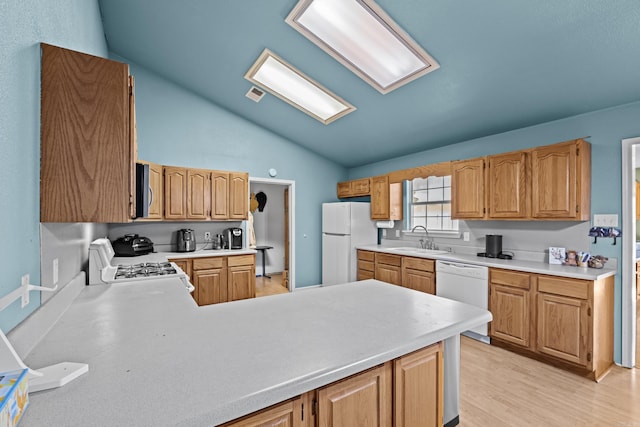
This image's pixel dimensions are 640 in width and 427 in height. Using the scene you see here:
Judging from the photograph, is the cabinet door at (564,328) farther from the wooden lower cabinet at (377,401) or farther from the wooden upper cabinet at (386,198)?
the wooden upper cabinet at (386,198)

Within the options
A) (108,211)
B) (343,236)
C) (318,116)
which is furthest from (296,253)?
(108,211)

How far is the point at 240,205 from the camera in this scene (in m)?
4.35

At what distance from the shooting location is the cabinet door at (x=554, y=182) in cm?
268

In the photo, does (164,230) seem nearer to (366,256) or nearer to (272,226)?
(366,256)

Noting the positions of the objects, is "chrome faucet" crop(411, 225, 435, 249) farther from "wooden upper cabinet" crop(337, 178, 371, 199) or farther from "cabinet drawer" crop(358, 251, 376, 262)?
"wooden upper cabinet" crop(337, 178, 371, 199)

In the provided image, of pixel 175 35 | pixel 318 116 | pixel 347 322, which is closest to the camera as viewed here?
pixel 347 322

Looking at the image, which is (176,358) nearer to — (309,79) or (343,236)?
(309,79)

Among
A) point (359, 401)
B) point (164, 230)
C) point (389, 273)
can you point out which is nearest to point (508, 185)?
point (389, 273)

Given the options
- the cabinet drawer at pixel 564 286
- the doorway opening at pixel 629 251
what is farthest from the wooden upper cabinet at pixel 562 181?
the cabinet drawer at pixel 564 286

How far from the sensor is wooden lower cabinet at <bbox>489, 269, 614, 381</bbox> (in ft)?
7.86

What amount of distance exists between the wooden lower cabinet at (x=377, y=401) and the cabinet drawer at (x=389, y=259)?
282 centimetres

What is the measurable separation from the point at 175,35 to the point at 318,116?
1.98m

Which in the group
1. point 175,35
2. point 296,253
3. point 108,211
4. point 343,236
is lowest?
point 296,253

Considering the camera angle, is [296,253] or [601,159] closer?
[601,159]
